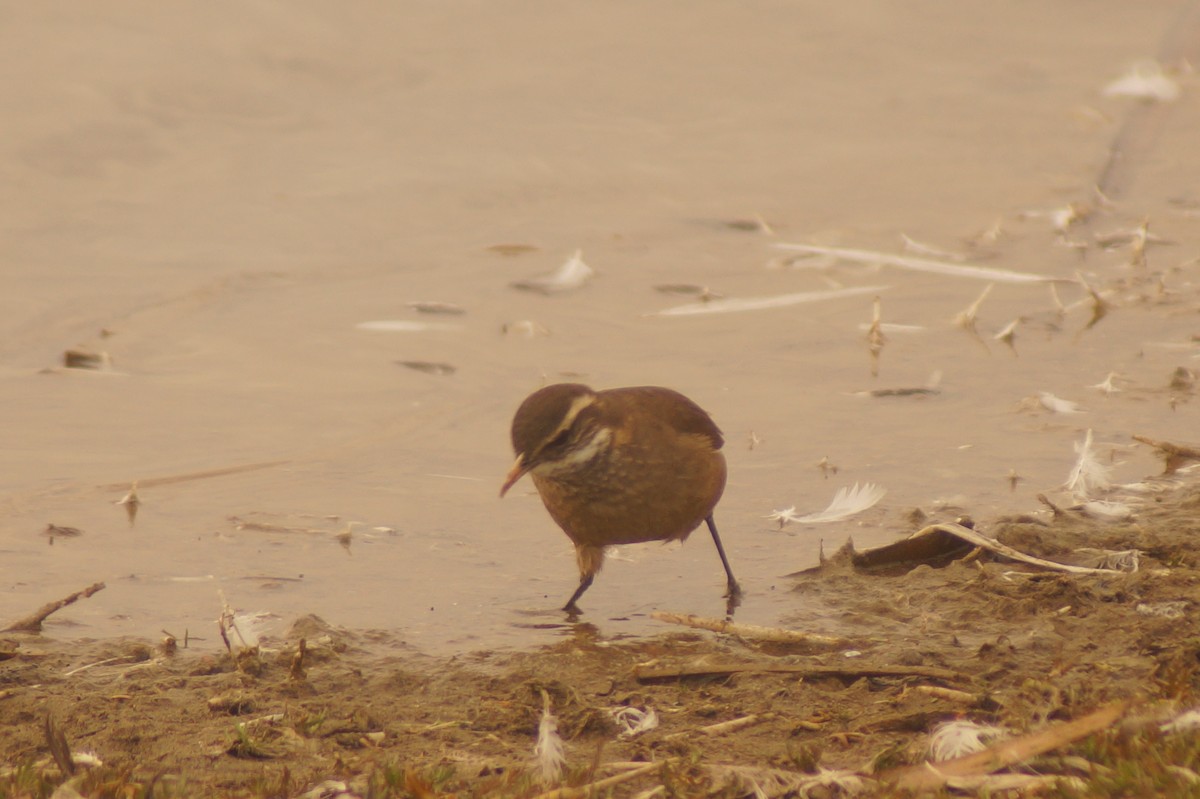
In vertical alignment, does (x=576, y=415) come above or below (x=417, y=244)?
above

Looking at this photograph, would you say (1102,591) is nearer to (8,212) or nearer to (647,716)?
(647,716)

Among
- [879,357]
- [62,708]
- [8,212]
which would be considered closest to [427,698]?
[62,708]

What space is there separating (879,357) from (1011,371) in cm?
79

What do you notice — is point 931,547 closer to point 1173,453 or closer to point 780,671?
point 1173,453

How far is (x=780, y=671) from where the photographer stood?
5.32 meters

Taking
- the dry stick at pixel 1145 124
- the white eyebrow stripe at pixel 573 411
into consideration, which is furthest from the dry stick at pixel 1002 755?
the dry stick at pixel 1145 124

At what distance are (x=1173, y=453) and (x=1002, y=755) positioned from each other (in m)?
3.50

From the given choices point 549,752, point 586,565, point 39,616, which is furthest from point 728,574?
point 39,616

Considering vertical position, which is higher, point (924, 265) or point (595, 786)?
point (595, 786)

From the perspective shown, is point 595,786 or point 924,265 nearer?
point 595,786

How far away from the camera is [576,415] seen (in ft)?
21.0

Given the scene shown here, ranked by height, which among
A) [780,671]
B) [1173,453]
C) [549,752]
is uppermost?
[549,752]

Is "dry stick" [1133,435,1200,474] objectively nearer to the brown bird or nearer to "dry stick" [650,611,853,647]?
the brown bird

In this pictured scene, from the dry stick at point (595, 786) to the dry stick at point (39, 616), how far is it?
2404 millimetres
